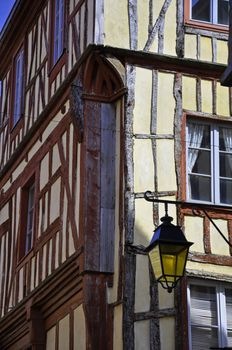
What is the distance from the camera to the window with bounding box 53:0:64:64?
15.4 metres

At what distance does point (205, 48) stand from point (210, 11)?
25.4 inches

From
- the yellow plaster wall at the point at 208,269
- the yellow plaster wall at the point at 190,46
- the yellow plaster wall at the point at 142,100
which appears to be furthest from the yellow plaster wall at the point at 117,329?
the yellow plaster wall at the point at 190,46

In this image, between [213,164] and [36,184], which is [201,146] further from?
[36,184]

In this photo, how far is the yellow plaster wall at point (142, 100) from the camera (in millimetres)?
12867

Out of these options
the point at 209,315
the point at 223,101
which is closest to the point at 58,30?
the point at 223,101

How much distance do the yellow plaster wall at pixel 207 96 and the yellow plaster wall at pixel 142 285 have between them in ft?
7.97

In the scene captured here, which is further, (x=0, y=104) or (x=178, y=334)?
(x=0, y=104)

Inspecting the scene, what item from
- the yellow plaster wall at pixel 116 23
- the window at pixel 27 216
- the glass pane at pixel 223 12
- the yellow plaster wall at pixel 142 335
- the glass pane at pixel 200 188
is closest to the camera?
the yellow plaster wall at pixel 142 335

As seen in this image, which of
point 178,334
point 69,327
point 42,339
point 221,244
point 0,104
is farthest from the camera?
point 0,104

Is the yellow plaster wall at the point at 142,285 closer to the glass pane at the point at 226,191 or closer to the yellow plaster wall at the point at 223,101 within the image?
the glass pane at the point at 226,191

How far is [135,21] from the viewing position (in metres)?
13.4

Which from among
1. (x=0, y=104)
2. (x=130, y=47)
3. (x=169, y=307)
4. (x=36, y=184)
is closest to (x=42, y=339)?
(x=36, y=184)

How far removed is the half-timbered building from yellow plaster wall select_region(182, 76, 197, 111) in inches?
0.8

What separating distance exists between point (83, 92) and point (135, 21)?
125cm
